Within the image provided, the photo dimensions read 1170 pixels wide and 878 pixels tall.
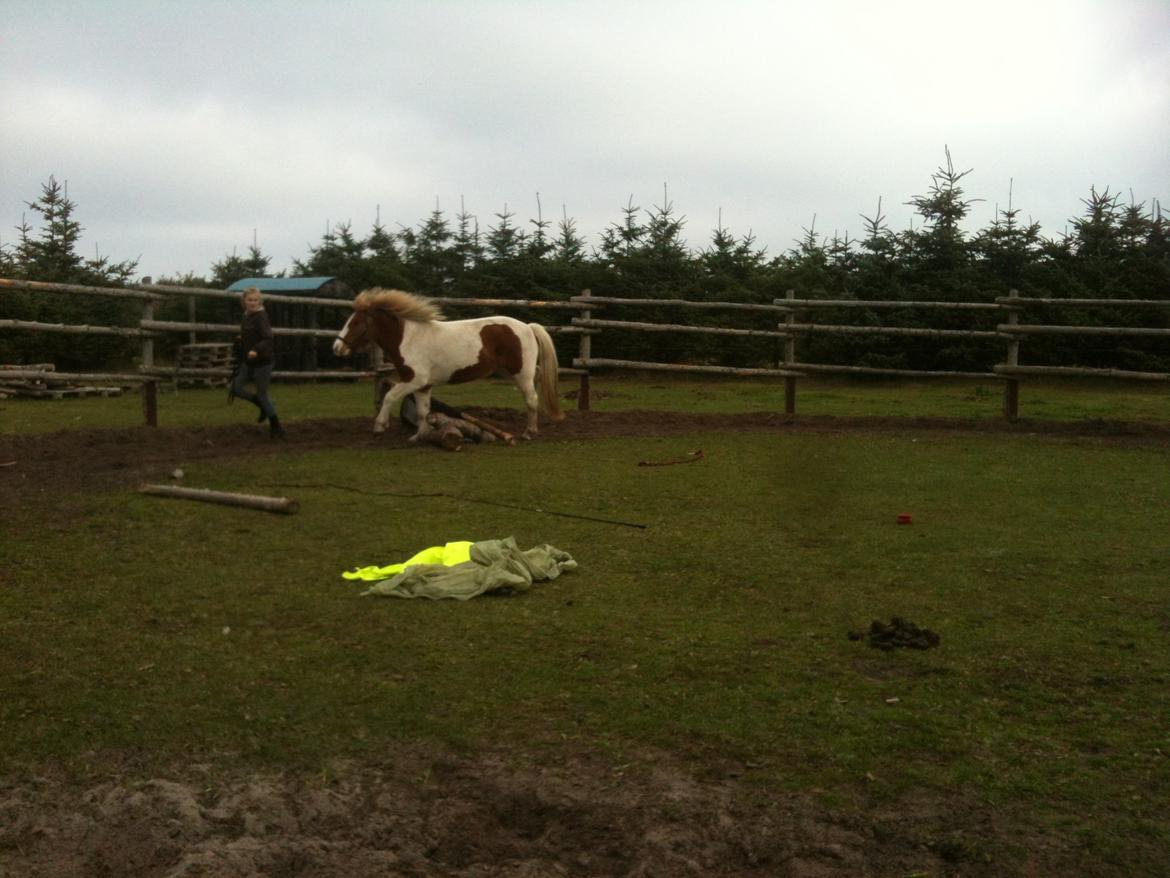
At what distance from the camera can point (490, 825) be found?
288 cm

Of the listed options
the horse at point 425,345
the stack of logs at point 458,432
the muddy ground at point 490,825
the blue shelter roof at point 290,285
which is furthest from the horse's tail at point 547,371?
the blue shelter roof at point 290,285

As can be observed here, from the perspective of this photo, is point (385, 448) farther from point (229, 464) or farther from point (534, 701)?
point (534, 701)

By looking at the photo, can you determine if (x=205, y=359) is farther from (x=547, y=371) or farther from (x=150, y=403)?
(x=547, y=371)

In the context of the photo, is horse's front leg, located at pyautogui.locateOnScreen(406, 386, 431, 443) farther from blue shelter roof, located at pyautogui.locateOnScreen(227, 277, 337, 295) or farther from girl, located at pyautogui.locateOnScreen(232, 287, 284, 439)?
blue shelter roof, located at pyautogui.locateOnScreen(227, 277, 337, 295)

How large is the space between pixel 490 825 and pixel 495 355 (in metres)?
8.38

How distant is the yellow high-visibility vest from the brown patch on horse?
17.9 feet

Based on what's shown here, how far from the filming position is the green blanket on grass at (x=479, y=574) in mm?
4996

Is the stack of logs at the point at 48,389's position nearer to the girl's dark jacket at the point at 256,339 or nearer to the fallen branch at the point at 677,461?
the girl's dark jacket at the point at 256,339

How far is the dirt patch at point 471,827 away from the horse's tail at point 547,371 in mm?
8331

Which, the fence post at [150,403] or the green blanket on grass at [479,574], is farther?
the fence post at [150,403]

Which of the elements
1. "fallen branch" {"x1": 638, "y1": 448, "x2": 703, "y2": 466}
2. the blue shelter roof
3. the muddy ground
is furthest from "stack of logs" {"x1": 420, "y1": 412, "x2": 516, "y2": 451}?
the blue shelter roof

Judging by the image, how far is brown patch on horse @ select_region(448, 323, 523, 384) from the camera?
35.8 feet

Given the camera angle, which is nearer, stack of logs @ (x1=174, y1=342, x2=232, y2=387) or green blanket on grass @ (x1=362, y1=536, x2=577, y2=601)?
green blanket on grass @ (x1=362, y1=536, x2=577, y2=601)

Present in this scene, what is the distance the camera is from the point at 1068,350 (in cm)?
1667
